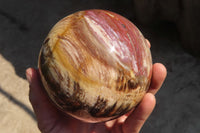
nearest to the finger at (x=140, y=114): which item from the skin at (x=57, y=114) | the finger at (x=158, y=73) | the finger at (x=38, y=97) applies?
the skin at (x=57, y=114)

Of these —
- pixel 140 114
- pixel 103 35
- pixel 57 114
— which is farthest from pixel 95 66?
pixel 57 114

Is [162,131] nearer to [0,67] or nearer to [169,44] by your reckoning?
[169,44]

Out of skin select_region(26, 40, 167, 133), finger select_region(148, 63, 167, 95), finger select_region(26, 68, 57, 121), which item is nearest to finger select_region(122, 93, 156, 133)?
skin select_region(26, 40, 167, 133)

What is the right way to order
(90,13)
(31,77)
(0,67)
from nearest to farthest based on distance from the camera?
1. (90,13)
2. (31,77)
3. (0,67)

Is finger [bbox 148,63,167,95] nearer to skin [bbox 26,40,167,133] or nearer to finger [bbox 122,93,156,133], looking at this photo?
skin [bbox 26,40,167,133]

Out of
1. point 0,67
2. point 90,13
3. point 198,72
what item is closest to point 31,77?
point 90,13

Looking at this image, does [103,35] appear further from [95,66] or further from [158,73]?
[158,73]
